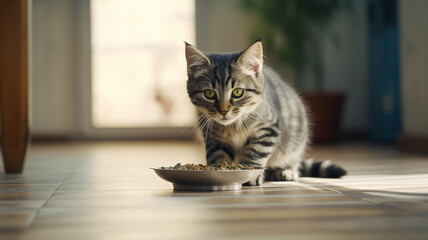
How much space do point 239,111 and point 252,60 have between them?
175 millimetres

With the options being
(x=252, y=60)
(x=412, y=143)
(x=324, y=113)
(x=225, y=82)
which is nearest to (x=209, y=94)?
(x=225, y=82)

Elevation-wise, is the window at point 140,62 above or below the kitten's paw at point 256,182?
above

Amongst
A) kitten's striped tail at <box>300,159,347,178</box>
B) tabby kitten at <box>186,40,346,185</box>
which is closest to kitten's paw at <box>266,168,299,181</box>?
tabby kitten at <box>186,40,346,185</box>

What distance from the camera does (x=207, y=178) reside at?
1306 mm

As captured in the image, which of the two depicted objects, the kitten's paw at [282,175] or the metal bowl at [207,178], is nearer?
the metal bowl at [207,178]

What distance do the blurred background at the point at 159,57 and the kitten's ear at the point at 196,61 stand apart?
264 centimetres

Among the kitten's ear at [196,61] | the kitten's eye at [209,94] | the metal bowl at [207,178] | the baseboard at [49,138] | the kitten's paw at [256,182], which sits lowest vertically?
the baseboard at [49,138]

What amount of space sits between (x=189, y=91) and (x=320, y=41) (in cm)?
308

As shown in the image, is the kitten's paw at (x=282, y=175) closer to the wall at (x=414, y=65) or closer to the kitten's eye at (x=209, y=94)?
the kitten's eye at (x=209, y=94)

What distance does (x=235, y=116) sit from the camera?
1.50 meters

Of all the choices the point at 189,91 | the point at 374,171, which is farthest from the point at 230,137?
the point at 374,171

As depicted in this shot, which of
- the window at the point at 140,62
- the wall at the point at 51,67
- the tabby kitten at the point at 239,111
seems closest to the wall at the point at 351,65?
the window at the point at 140,62

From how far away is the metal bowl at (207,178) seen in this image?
4.23 ft

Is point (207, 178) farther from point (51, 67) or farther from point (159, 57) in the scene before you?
point (51, 67)
